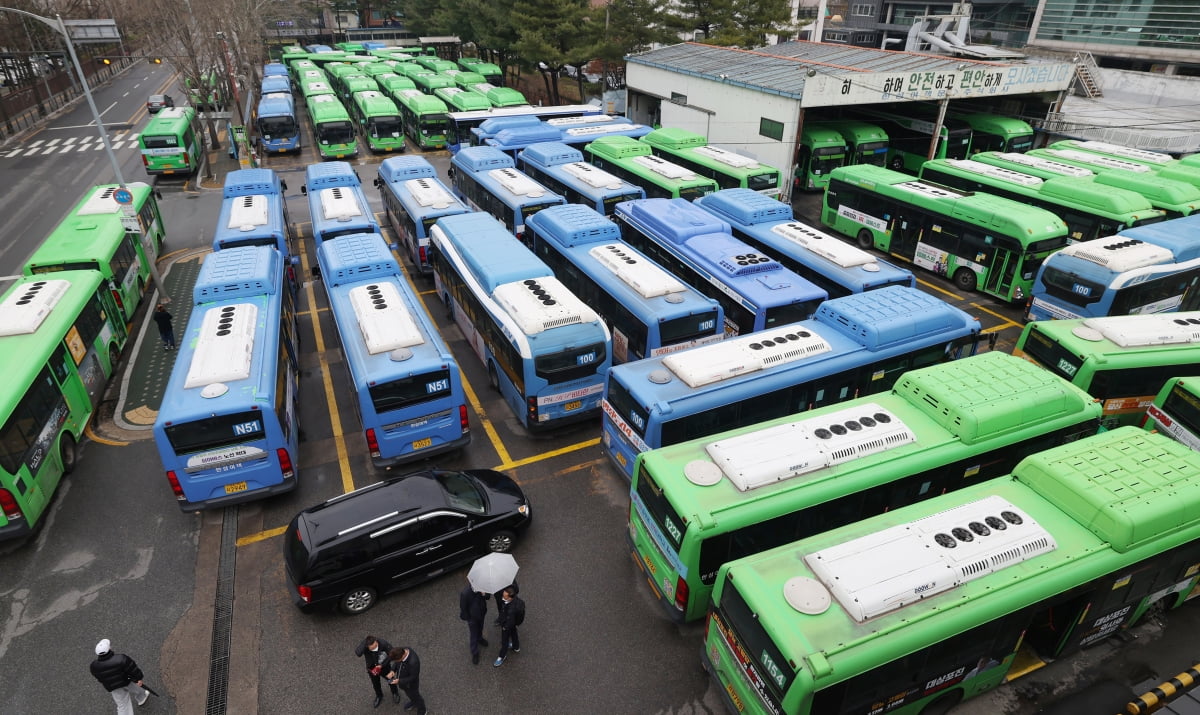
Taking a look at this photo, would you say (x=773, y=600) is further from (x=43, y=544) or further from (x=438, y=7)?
(x=438, y=7)

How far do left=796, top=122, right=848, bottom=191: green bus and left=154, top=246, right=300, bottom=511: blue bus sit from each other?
24858 mm

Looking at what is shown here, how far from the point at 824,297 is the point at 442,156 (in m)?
31.1

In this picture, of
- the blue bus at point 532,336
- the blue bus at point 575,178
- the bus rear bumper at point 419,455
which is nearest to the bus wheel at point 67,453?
the bus rear bumper at point 419,455

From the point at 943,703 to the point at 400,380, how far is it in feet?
32.3

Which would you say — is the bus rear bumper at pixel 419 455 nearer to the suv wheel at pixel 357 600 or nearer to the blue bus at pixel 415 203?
the suv wheel at pixel 357 600

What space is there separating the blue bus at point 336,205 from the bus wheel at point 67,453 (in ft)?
26.4

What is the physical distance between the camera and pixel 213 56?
→ 3506cm

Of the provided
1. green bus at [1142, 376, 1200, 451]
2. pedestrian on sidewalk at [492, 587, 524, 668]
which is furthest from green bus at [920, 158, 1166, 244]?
pedestrian on sidewalk at [492, 587, 524, 668]

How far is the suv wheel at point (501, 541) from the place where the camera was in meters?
11.0

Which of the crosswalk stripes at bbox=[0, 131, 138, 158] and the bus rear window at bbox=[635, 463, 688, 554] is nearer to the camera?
the bus rear window at bbox=[635, 463, 688, 554]

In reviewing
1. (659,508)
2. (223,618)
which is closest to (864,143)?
(659,508)

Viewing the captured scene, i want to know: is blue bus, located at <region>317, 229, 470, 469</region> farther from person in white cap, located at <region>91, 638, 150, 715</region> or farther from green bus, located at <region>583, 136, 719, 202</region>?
green bus, located at <region>583, 136, 719, 202</region>

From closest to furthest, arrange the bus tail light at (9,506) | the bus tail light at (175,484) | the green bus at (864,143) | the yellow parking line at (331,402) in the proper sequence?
the bus tail light at (9,506)
the bus tail light at (175,484)
the yellow parking line at (331,402)
the green bus at (864,143)

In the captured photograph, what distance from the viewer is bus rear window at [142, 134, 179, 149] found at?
1268 inches
